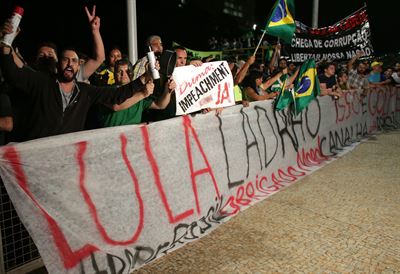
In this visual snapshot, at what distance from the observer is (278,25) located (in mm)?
5301

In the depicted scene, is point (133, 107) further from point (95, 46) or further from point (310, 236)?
point (310, 236)

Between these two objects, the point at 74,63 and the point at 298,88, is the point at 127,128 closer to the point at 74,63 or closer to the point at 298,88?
the point at 74,63

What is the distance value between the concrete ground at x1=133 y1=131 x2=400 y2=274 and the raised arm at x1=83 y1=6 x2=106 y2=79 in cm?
204

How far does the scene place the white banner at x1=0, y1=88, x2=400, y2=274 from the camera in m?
2.47

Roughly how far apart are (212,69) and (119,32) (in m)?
20.0

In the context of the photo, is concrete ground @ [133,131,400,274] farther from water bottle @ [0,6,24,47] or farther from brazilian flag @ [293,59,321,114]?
water bottle @ [0,6,24,47]

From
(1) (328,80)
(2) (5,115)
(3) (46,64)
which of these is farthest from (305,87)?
(2) (5,115)

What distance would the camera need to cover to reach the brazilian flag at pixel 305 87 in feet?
19.0

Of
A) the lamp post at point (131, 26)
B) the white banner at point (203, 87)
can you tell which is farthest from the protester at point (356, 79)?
the white banner at point (203, 87)

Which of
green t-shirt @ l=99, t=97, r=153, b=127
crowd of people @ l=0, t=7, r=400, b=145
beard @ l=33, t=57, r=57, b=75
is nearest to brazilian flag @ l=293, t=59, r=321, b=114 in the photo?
crowd of people @ l=0, t=7, r=400, b=145

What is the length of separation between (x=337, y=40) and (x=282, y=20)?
Result: 392cm

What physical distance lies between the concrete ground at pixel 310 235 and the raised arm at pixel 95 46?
204cm

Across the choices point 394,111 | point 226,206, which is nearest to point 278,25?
point 226,206

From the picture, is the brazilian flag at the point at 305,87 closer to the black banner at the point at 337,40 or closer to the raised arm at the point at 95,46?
the black banner at the point at 337,40
